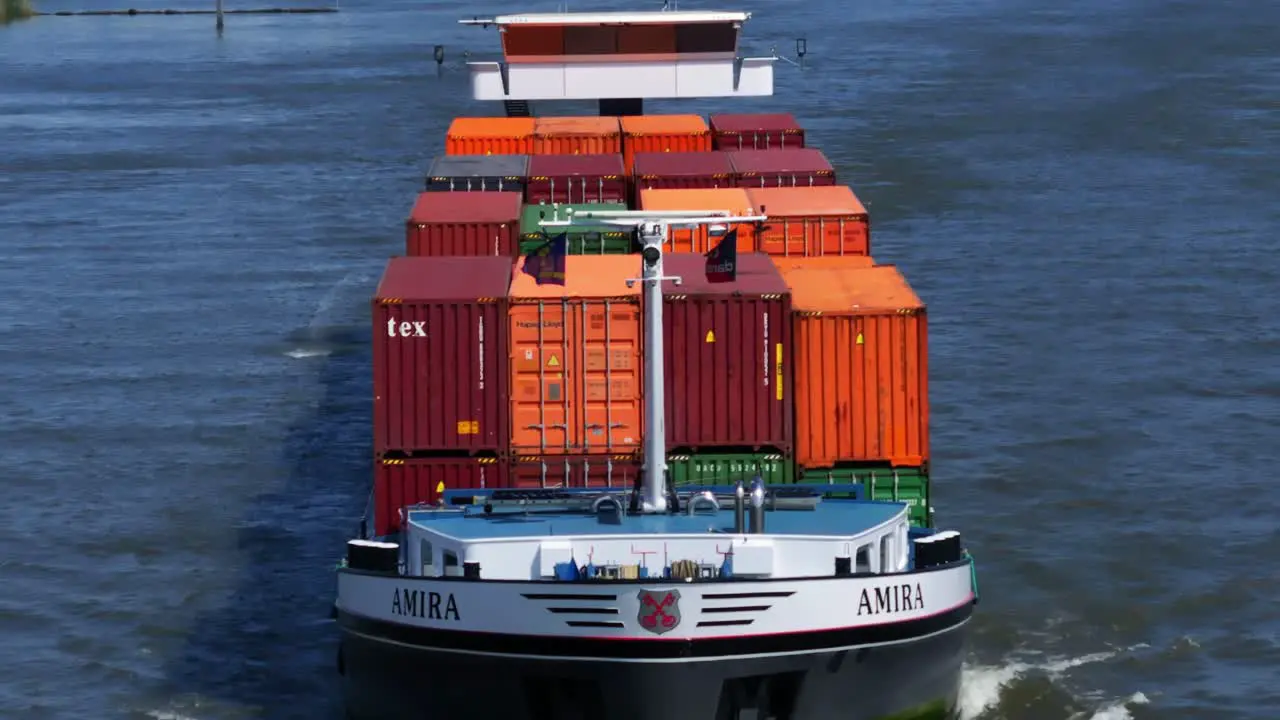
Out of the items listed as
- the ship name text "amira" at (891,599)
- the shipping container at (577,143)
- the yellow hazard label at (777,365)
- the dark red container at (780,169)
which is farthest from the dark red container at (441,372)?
the shipping container at (577,143)

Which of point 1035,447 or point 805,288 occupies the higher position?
point 805,288

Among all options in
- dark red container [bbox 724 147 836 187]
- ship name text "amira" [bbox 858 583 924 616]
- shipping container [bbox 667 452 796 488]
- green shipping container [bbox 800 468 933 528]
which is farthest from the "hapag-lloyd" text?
dark red container [bbox 724 147 836 187]

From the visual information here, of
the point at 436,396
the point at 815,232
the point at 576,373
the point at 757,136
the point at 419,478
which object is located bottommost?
the point at 419,478

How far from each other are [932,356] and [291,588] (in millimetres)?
20069

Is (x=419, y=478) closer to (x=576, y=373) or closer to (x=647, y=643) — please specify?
(x=576, y=373)

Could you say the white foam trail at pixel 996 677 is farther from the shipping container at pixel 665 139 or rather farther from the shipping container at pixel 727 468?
the shipping container at pixel 665 139

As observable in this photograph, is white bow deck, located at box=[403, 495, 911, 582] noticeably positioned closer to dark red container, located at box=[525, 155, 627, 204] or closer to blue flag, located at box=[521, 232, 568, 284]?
blue flag, located at box=[521, 232, 568, 284]

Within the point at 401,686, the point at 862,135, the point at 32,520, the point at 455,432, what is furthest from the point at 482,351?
the point at 862,135

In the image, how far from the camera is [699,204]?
35719 mm

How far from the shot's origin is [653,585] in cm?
2172

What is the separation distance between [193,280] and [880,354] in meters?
34.4

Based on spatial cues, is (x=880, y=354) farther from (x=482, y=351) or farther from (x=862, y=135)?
(x=862, y=135)

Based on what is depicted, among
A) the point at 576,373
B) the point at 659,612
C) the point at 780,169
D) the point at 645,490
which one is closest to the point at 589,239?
the point at 780,169

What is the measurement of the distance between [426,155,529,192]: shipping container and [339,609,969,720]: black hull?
16.7 m
